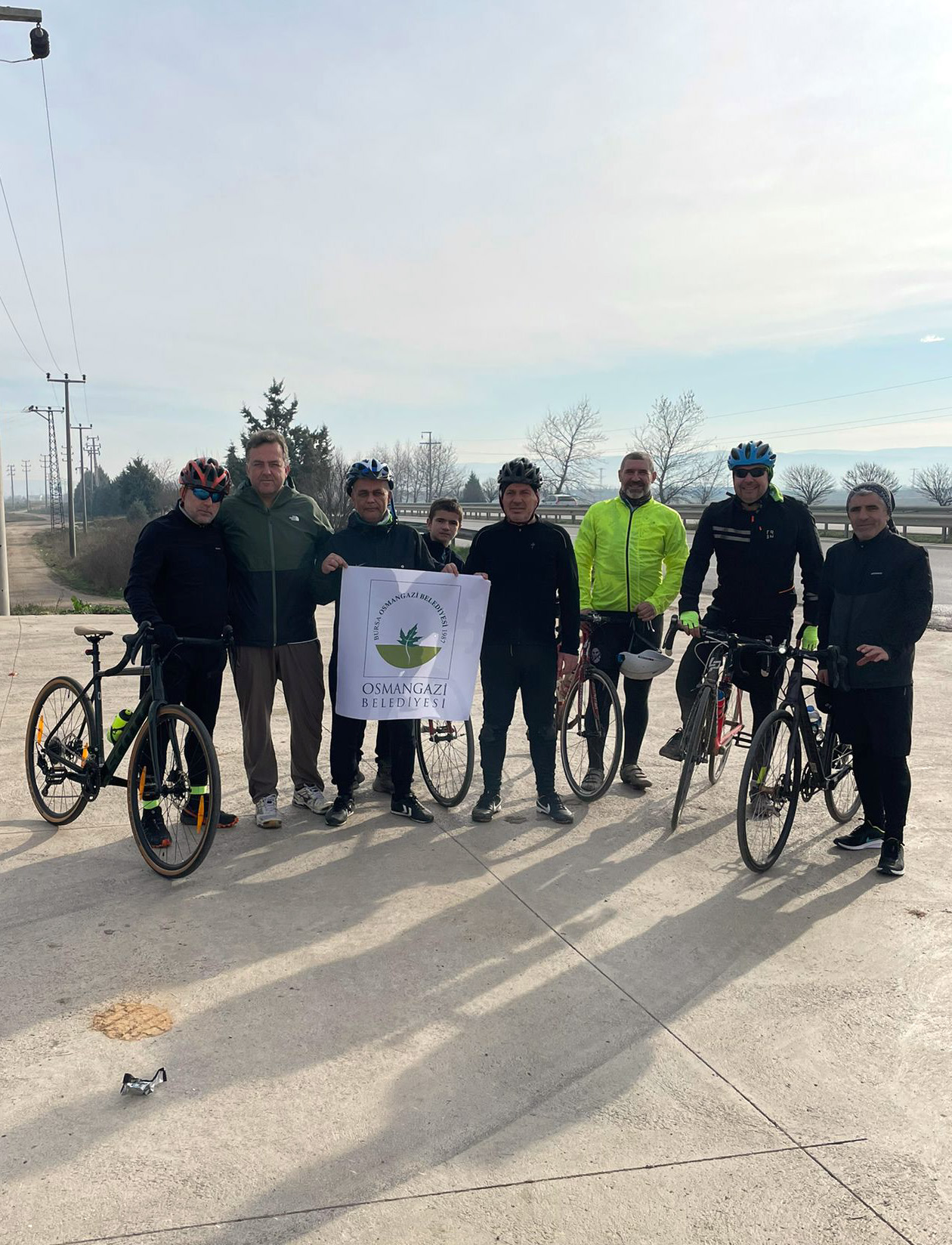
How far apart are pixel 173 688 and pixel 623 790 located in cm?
297

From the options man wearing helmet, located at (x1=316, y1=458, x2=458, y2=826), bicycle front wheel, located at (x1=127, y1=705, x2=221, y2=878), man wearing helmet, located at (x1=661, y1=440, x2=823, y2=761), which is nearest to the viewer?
bicycle front wheel, located at (x1=127, y1=705, x2=221, y2=878)

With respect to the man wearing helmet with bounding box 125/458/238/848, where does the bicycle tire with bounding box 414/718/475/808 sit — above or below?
below

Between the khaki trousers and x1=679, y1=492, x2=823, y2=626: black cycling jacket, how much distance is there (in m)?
2.26

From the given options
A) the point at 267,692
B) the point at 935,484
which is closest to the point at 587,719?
the point at 267,692

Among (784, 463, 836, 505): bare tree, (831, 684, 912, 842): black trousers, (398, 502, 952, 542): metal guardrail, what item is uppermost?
(784, 463, 836, 505): bare tree

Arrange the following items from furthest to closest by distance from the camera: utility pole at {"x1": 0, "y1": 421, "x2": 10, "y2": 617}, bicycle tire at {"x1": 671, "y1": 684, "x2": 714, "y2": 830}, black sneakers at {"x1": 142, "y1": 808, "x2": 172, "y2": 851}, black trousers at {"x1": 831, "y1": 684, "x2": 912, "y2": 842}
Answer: utility pole at {"x1": 0, "y1": 421, "x2": 10, "y2": 617}, bicycle tire at {"x1": 671, "y1": 684, "x2": 714, "y2": 830}, black trousers at {"x1": 831, "y1": 684, "x2": 912, "y2": 842}, black sneakers at {"x1": 142, "y1": 808, "x2": 172, "y2": 851}

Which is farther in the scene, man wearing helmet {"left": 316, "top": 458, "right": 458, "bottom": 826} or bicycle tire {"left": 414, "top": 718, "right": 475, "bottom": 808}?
bicycle tire {"left": 414, "top": 718, "right": 475, "bottom": 808}

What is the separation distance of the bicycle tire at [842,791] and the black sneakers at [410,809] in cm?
233

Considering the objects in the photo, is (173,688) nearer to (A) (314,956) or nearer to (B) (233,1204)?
(A) (314,956)

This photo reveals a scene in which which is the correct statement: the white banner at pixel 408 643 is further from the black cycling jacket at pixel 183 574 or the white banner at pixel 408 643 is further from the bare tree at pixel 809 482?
the bare tree at pixel 809 482

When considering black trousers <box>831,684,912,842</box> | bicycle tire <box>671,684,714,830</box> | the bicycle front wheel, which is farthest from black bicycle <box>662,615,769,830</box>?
the bicycle front wheel

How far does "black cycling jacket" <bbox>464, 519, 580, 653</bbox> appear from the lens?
561 cm

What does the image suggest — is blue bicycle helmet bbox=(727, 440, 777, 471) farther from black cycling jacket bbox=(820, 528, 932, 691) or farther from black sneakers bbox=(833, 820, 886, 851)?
black sneakers bbox=(833, 820, 886, 851)

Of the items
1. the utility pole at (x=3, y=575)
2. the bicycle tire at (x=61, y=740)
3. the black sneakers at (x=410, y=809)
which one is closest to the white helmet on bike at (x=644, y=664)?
the black sneakers at (x=410, y=809)
